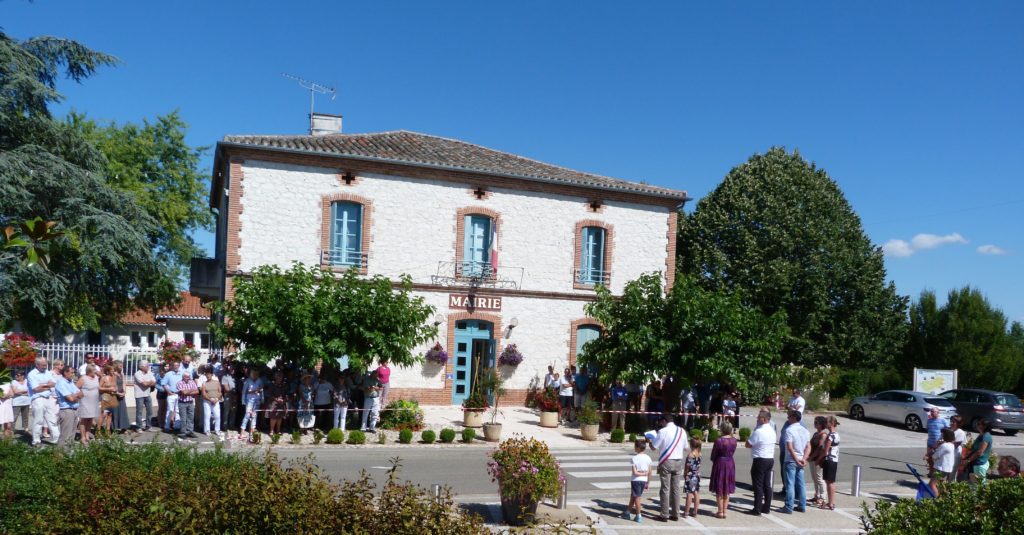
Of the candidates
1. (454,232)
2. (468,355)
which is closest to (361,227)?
(454,232)

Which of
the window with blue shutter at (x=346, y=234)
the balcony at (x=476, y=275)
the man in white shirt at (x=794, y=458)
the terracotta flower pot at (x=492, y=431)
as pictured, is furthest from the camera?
the balcony at (x=476, y=275)

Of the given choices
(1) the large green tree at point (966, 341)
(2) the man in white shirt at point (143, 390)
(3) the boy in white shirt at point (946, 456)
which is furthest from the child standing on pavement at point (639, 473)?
(1) the large green tree at point (966, 341)

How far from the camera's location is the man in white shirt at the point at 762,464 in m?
10.8

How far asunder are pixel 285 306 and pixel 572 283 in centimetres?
992

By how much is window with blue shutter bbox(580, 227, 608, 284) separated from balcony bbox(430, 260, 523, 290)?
2141 millimetres

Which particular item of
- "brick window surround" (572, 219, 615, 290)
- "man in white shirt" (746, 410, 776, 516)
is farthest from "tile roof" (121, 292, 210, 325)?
"man in white shirt" (746, 410, 776, 516)

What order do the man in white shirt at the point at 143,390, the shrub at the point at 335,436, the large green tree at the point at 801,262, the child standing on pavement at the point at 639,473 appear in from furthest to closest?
1. the large green tree at the point at 801,262
2. the man in white shirt at the point at 143,390
3. the shrub at the point at 335,436
4. the child standing on pavement at the point at 639,473

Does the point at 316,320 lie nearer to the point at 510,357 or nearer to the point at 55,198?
the point at 510,357

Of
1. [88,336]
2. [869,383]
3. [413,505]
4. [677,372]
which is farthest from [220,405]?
[88,336]

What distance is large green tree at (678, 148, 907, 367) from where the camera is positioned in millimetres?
30609

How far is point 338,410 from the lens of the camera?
16.4 metres

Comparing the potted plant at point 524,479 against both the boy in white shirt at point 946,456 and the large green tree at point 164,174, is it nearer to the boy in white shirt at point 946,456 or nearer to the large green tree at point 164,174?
the boy in white shirt at point 946,456

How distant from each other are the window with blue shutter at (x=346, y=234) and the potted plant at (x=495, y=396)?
4.82 metres

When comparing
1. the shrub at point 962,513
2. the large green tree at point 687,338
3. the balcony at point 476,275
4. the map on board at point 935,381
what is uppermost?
the balcony at point 476,275
